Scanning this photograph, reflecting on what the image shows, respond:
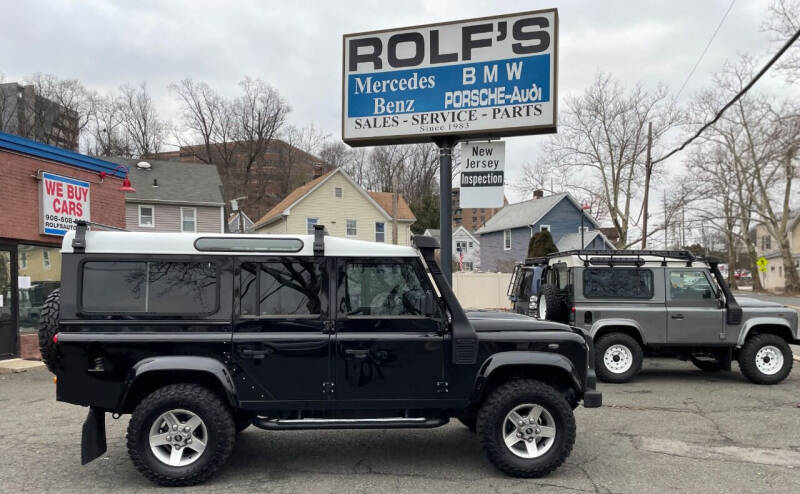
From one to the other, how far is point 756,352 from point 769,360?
25cm

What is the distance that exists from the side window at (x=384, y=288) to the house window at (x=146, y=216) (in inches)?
1241

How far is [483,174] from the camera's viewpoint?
28.2ft

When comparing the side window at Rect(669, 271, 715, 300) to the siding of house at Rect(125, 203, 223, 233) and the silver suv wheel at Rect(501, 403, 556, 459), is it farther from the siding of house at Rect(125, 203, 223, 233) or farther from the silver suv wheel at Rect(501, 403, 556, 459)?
the siding of house at Rect(125, 203, 223, 233)

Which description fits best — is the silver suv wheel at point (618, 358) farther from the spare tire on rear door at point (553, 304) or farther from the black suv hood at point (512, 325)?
the black suv hood at point (512, 325)

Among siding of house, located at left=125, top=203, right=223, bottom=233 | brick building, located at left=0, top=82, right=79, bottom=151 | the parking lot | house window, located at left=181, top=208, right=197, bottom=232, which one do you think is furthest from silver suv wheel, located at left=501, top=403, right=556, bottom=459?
brick building, located at left=0, top=82, right=79, bottom=151

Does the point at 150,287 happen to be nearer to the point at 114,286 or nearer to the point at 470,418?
the point at 114,286

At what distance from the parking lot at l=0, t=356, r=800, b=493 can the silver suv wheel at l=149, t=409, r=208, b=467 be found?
29 centimetres

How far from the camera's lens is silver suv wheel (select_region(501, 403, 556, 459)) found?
16.3 feet

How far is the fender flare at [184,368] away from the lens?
466 cm

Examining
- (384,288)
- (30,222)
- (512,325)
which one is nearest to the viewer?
(384,288)

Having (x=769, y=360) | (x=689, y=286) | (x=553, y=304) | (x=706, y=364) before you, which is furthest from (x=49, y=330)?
(x=706, y=364)

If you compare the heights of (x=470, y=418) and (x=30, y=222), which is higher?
(x=30, y=222)

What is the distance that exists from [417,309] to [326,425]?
119 cm

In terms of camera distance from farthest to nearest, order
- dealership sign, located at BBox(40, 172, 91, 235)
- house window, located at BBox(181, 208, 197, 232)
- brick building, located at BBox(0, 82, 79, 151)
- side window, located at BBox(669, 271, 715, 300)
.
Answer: brick building, located at BBox(0, 82, 79, 151) → house window, located at BBox(181, 208, 197, 232) → dealership sign, located at BBox(40, 172, 91, 235) → side window, located at BBox(669, 271, 715, 300)
